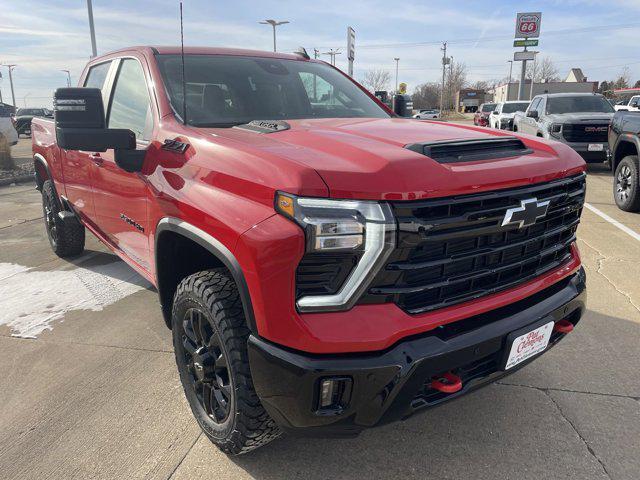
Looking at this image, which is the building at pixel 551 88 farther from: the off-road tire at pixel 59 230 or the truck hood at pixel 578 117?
the off-road tire at pixel 59 230

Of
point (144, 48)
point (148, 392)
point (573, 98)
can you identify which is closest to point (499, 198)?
point (148, 392)

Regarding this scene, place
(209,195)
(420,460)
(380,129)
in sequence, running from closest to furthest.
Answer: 1. (209,195)
2. (420,460)
3. (380,129)

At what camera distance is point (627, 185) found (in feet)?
22.6

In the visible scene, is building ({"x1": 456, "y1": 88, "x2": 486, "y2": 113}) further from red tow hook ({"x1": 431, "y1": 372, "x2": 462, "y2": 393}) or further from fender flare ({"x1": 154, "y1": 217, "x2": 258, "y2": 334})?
red tow hook ({"x1": 431, "y1": 372, "x2": 462, "y2": 393})

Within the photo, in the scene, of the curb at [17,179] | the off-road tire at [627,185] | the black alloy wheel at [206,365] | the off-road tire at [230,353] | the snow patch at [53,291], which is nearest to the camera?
the off-road tire at [230,353]

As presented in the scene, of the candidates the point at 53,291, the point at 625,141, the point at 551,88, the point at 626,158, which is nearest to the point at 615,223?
the point at 626,158

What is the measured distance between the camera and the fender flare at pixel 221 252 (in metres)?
1.80

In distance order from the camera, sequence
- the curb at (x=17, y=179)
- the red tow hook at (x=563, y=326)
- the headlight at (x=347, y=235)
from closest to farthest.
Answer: the headlight at (x=347, y=235), the red tow hook at (x=563, y=326), the curb at (x=17, y=179)

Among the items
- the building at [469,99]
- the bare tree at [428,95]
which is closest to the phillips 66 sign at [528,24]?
the building at [469,99]

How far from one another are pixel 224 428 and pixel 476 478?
1.11 metres

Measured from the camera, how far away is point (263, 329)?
1.76 m

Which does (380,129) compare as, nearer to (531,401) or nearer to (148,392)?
(531,401)

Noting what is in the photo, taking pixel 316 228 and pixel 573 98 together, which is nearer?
pixel 316 228

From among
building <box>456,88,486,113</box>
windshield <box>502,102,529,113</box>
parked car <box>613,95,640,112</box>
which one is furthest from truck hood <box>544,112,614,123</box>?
building <box>456,88,486,113</box>
